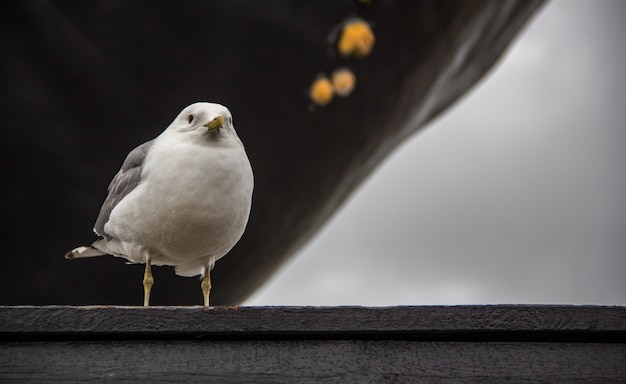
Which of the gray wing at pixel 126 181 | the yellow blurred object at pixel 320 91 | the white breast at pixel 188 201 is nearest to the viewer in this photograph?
the white breast at pixel 188 201

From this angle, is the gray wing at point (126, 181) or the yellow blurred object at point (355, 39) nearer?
the gray wing at point (126, 181)

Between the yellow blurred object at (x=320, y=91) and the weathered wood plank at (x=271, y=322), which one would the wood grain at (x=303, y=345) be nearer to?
the weathered wood plank at (x=271, y=322)

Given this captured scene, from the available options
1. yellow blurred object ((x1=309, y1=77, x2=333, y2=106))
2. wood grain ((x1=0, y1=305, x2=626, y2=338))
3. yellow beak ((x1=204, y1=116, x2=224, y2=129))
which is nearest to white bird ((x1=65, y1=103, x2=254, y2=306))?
yellow beak ((x1=204, y1=116, x2=224, y2=129))

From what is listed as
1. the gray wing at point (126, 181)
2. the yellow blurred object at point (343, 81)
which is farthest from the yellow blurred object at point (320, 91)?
the gray wing at point (126, 181)

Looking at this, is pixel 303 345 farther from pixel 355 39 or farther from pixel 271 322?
pixel 355 39

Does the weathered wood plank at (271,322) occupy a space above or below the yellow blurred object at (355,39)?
below

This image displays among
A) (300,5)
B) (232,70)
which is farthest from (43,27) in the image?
(300,5)

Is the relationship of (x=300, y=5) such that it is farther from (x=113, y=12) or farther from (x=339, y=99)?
→ (x=113, y=12)
